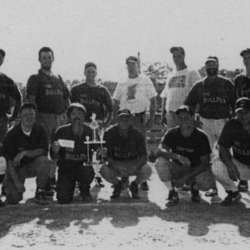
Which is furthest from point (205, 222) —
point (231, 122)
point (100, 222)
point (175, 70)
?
point (175, 70)

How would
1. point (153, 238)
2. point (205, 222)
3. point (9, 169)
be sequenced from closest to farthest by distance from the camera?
point (153, 238), point (205, 222), point (9, 169)

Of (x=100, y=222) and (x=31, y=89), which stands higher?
(x=31, y=89)

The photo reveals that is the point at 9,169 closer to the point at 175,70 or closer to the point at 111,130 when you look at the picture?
the point at 111,130

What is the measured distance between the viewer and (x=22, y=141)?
5.35 meters

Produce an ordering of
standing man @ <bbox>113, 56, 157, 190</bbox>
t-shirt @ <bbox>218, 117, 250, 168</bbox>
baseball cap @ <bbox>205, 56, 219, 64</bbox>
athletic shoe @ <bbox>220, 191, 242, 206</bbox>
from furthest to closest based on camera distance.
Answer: standing man @ <bbox>113, 56, 157, 190</bbox>
baseball cap @ <bbox>205, 56, 219, 64</bbox>
t-shirt @ <bbox>218, 117, 250, 168</bbox>
athletic shoe @ <bbox>220, 191, 242, 206</bbox>

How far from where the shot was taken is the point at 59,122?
6.20m

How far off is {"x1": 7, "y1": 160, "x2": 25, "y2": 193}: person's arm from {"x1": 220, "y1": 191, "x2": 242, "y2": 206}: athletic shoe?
8.30 feet

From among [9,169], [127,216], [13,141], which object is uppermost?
[13,141]

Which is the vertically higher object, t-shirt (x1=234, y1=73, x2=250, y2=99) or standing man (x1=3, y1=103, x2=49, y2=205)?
t-shirt (x1=234, y1=73, x2=250, y2=99)

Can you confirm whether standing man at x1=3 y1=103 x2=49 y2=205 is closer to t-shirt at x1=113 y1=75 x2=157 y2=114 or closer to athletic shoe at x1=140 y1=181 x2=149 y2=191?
athletic shoe at x1=140 y1=181 x2=149 y2=191

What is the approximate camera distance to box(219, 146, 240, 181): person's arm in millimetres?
5039

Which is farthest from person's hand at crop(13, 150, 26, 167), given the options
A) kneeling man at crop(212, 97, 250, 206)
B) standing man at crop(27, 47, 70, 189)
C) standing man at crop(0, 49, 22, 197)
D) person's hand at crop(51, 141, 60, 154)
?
kneeling man at crop(212, 97, 250, 206)

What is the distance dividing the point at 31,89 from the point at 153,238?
3.13 metres

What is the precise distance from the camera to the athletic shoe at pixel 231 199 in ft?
16.5
